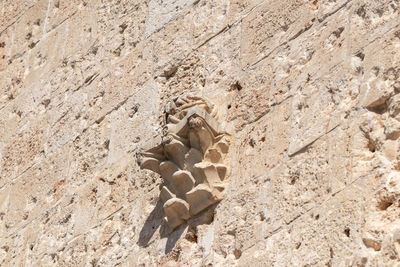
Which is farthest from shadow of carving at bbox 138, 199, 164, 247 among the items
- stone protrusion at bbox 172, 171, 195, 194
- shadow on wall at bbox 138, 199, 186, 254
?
stone protrusion at bbox 172, 171, 195, 194

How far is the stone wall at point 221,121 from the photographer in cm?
430

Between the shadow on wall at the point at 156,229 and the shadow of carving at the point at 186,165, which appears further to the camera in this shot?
the shadow on wall at the point at 156,229

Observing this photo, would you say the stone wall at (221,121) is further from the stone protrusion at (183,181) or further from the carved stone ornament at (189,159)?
the stone protrusion at (183,181)

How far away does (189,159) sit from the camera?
504cm

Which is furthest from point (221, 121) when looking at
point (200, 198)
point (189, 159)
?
point (200, 198)

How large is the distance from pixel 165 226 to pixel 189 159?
0.99 feet

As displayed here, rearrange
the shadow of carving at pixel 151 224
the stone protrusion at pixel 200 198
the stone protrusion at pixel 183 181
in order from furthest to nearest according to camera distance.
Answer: the shadow of carving at pixel 151 224 < the stone protrusion at pixel 183 181 < the stone protrusion at pixel 200 198

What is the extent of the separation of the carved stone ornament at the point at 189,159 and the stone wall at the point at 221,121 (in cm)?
5

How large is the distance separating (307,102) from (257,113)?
12.1 inches

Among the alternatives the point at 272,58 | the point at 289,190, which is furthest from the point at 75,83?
the point at 289,190

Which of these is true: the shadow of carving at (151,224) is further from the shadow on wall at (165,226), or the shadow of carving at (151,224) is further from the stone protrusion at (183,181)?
the stone protrusion at (183,181)

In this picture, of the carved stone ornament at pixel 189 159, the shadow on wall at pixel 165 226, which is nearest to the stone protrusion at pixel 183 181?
the carved stone ornament at pixel 189 159

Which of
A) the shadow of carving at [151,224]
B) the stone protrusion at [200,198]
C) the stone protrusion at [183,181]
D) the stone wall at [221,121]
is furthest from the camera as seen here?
the shadow of carving at [151,224]

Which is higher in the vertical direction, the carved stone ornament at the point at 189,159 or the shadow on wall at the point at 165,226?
the carved stone ornament at the point at 189,159
